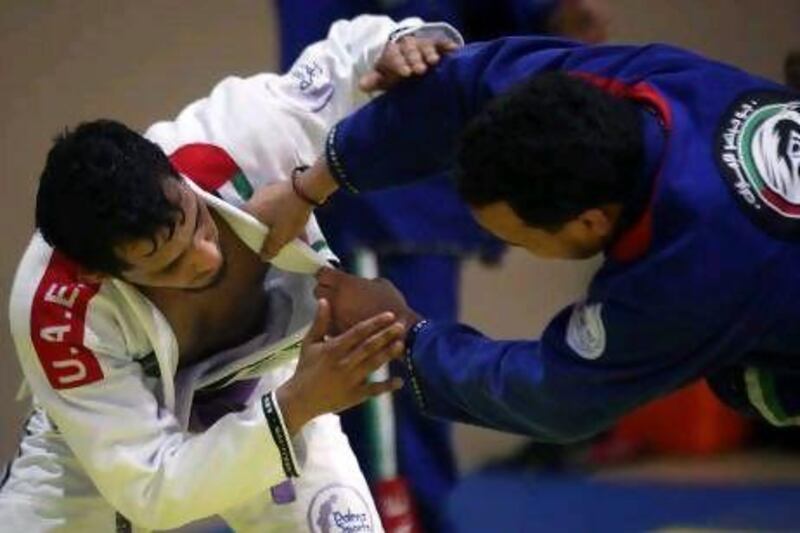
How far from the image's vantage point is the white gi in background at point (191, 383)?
190cm

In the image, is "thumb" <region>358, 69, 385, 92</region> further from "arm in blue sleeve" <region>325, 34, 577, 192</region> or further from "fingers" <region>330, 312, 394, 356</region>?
"fingers" <region>330, 312, 394, 356</region>

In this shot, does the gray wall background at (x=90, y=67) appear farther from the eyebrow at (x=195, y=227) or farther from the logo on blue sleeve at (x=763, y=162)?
the logo on blue sleeve at (x=763, y=162)

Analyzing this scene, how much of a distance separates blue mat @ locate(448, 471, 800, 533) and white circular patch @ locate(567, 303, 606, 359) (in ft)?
5.86

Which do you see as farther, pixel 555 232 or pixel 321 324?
pixel 321 324

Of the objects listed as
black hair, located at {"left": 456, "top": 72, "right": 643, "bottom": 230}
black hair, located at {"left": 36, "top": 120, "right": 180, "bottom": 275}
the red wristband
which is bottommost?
the red wristband

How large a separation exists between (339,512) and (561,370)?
1.91 ft

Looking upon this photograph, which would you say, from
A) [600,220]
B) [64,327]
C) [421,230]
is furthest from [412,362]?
[421,230]

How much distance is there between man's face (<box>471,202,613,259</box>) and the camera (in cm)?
155

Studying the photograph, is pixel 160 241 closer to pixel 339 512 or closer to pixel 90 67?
pixel 339 512

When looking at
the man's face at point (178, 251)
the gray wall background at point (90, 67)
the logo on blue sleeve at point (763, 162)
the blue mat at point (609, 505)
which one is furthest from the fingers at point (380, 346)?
the gray wall background at point (90, 67)

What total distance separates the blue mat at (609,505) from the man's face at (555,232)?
1806mm

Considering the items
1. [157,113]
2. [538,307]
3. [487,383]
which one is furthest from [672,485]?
[487,383]

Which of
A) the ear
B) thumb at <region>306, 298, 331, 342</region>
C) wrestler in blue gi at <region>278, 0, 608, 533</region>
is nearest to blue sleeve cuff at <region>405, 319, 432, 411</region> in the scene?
thumb at <region>306, 298, 331, 342</region>

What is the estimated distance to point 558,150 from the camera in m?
1.49
